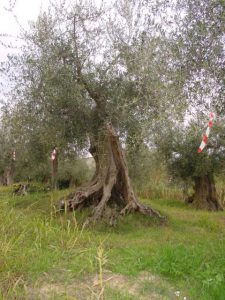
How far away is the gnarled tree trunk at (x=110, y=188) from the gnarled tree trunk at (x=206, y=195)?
24.6 ft

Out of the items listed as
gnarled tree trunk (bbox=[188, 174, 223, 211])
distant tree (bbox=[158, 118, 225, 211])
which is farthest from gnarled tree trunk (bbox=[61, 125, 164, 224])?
gnarled tree trunk (bbox=[188, 174, 223, 211])

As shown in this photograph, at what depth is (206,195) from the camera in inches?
797

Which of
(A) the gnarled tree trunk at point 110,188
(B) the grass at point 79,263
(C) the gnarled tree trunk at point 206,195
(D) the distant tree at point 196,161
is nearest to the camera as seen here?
(B) the grass at point 79,263

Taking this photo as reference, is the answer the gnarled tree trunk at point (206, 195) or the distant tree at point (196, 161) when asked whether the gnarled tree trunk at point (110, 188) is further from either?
the gnarled tree trunk at point (206, 195)

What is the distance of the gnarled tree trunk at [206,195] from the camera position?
1998 cm

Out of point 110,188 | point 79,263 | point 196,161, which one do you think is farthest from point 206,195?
point 79,263

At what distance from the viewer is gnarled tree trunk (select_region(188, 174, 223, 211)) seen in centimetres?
1998

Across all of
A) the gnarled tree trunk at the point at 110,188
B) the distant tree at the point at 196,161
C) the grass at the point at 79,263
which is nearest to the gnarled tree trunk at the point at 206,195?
the distant tree at the point at 196,161

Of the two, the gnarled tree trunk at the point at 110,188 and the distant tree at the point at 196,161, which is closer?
the gnarled tree trunk at the point at 110,188

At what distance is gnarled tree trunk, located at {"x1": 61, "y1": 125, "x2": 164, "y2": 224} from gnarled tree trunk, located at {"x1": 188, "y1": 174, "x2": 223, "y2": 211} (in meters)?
7.51

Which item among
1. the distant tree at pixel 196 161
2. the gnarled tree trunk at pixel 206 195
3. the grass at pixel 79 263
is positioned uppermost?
the distant tree at pixel 196 161

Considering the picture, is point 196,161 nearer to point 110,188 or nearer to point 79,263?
point 110,188

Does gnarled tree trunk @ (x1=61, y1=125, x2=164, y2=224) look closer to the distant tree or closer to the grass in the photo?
the grass

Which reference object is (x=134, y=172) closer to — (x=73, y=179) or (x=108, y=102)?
(x=73, y=179)
